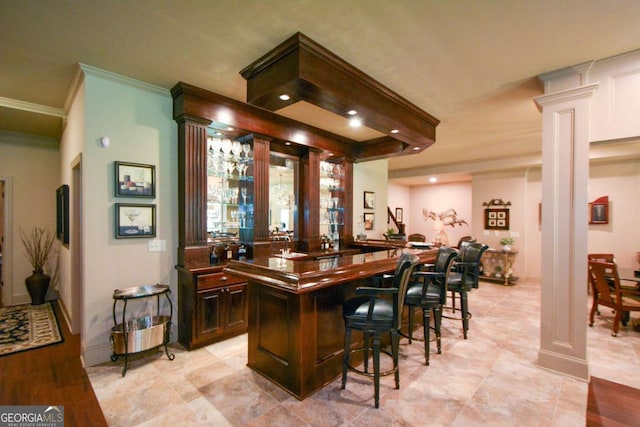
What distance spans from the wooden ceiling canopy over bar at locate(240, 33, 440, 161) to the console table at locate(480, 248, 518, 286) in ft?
15.8

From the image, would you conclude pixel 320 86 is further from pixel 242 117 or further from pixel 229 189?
pixel 229 189

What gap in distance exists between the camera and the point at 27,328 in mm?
3822

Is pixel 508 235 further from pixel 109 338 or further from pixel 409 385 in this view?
pixel 109 338

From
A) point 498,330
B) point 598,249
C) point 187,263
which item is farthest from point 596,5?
point 598,249

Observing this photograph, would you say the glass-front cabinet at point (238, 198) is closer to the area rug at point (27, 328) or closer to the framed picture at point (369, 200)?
the framed picture at point (369, 200)

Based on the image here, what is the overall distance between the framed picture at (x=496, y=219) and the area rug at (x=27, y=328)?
853cm

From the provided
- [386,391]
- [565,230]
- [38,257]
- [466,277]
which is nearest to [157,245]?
[386,391]

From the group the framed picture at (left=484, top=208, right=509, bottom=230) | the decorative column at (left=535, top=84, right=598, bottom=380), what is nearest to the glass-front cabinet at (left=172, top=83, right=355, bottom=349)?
the decorative column at (left=535, top=84, right=598, bottom=380)

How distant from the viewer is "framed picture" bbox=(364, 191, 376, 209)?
602cm

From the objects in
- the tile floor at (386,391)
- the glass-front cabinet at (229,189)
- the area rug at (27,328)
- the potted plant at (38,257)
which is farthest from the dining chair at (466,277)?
the potted plant at (38,257)

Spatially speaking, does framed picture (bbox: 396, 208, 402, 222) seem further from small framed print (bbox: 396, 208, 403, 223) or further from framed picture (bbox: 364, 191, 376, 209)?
framed picture (bbox: 364, 191, 376, 209)

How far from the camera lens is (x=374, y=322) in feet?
7.53

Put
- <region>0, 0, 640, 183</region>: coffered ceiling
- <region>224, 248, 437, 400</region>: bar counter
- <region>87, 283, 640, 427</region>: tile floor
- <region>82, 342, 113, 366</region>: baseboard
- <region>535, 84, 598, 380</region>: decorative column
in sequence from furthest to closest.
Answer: <region>82, 342, 113, 366</region>: baseboard, <region>535, 84, 598, 380</region>: decorative column, <region>224, 248, 437, 400</region>: bar counter, <region>87, 283, 640, 427</region>: tile floor, <region>0, 0, 640, 183</region>: coffered ceiling

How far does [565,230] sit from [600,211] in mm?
4593
